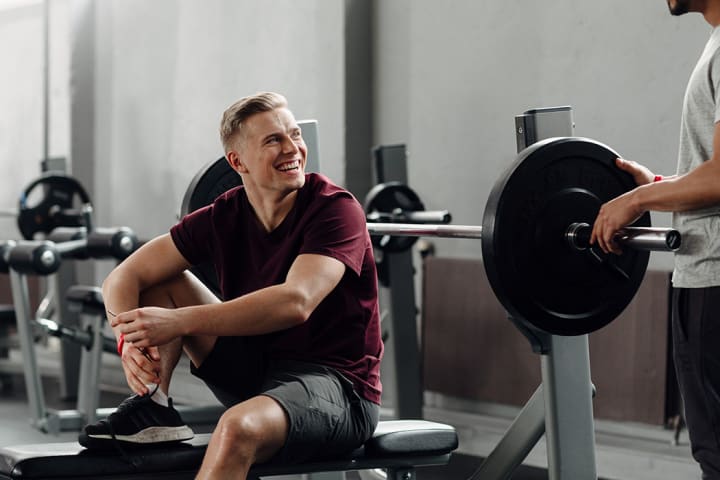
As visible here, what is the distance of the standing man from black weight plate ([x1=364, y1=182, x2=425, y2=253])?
1866 mm

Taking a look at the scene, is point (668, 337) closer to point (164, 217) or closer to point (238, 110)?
point (238, 110)

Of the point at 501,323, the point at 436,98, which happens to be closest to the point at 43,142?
the point at 436,98

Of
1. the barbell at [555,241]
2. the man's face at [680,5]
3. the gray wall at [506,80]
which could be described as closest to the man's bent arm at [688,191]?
the barbell at [555,241]

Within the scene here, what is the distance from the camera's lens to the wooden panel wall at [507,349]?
3.49 meters

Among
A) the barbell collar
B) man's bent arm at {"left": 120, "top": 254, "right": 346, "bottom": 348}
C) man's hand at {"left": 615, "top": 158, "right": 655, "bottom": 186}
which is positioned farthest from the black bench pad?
man's hand at {"left": 615, "top": 158, "right": 655, "bottom": 186}

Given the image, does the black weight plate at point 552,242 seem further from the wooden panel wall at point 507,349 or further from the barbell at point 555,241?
the wooden panel wall at point 507,349

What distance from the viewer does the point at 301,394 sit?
2.05 meters

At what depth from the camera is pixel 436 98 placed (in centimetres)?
425

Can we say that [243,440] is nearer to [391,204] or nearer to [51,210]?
[391,204]

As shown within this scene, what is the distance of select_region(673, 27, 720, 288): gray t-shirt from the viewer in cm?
176

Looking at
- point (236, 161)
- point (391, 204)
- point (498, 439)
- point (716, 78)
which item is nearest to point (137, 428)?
point (236, 161)

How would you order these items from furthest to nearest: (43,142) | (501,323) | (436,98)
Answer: (43,142)
(436,98)
(501,323)

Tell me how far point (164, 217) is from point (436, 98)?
6.35ft

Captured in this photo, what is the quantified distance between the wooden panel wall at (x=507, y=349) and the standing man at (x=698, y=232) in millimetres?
1675
